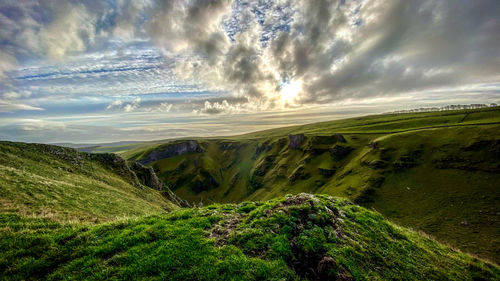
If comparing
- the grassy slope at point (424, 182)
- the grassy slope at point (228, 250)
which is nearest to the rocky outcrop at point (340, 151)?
the grassy slope at point (424, 182)

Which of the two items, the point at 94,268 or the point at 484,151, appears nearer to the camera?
the point at 94,268

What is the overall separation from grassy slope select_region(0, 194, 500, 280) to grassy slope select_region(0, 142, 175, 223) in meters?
4.61

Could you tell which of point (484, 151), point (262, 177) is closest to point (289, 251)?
point (484, 151)

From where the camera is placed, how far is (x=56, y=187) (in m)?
22.2

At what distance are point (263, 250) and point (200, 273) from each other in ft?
10.9

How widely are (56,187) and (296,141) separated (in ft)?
601

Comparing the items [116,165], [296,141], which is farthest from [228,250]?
[296,141]

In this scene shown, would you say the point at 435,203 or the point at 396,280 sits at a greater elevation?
the point at 396,280

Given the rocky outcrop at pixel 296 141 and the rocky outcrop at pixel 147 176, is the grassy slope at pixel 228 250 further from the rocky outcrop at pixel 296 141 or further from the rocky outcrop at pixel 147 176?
the rocky outcrop at pixel 296 141

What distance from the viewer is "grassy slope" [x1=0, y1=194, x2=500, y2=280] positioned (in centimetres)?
787

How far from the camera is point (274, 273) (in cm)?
819

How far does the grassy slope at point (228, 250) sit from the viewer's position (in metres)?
7.87

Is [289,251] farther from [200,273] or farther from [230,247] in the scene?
[200,273]

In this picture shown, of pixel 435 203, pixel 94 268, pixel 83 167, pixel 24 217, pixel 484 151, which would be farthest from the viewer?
pixel 484 151
